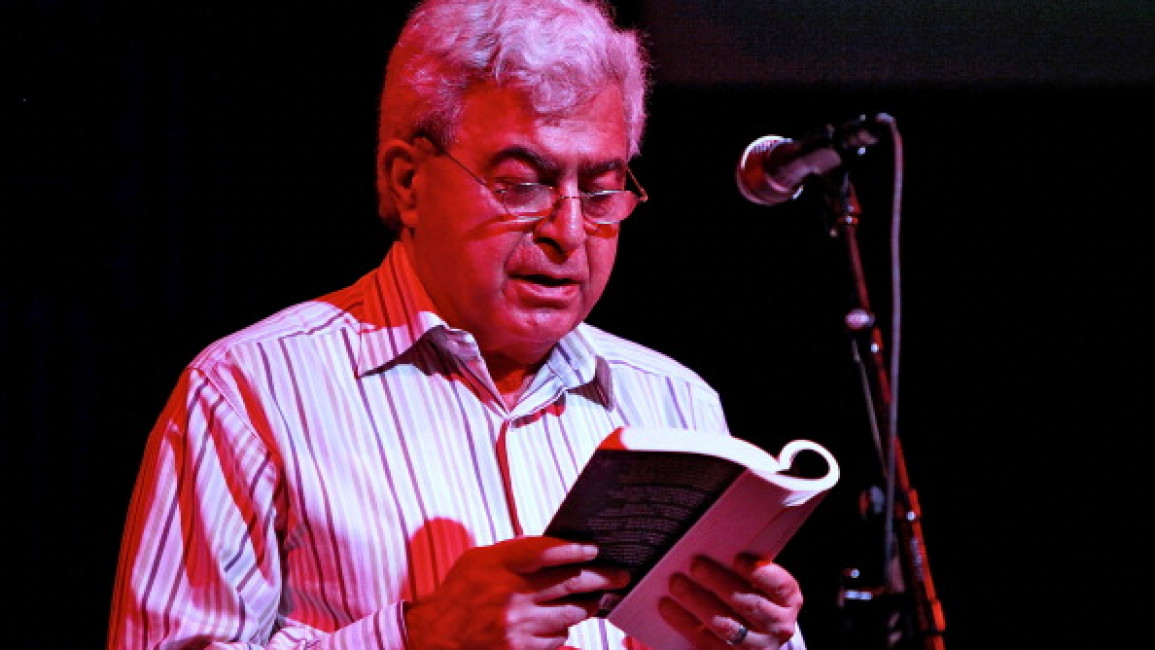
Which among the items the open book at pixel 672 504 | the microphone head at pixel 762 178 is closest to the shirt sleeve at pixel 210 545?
the open book at pixel 672 504

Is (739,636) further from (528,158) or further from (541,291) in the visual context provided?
(528,158)

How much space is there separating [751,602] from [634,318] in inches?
65.6

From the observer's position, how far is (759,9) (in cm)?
330

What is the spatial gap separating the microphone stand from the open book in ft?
0.39

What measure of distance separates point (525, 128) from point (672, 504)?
721 mm

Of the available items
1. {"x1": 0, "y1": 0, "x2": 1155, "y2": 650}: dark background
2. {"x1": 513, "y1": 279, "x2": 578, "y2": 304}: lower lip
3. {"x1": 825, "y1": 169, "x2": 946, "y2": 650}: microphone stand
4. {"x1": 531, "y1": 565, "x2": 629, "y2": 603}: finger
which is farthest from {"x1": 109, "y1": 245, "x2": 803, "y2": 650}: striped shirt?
{"x1": 0, "y1": 0, "x2": 1155, "y2": 650}: dark background

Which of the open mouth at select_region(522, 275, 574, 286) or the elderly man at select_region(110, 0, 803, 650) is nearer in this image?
the elderly man at select_region(110, 0, 803, 650)

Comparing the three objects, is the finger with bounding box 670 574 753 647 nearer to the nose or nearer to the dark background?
the nose

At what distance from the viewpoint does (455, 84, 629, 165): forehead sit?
1.86 metres

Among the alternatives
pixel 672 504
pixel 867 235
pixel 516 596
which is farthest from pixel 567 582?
pixel 867 235

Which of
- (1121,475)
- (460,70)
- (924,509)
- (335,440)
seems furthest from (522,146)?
(1121,475)

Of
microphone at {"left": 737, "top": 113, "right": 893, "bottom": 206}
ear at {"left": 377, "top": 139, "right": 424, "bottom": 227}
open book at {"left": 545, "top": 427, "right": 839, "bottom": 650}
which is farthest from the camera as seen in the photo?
ear at {"left": 377, "top": 139, "right": 424, "bottom": 227}

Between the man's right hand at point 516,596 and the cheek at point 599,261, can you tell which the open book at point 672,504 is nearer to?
the man's right hand at point 516,596

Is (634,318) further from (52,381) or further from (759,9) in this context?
(52,381)
